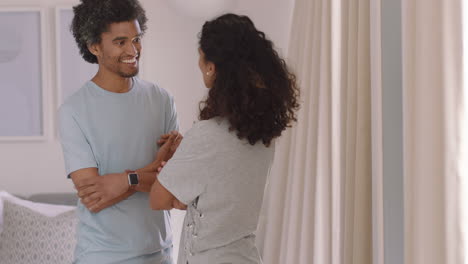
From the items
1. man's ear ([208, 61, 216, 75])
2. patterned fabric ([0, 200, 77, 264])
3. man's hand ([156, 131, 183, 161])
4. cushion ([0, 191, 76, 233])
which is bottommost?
patterned fabric ([0, 200, 77, 264])

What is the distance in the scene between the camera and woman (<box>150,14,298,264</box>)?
1542 millimetres

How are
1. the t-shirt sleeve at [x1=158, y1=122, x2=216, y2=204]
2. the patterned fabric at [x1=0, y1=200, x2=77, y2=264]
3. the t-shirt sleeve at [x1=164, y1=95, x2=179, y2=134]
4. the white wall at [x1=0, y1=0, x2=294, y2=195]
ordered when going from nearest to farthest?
1. the t-shirt sleeve at [x1=158, y1=122, x2=216, y2=204]
2. the t-shirt sleeve at [x1=164, y1=95, x2=179, y2=134]
3. the patterned fabric at [x1=0, y1=200, x2=77, y2=264]
4. the white wall at [x1=0, y1=0, x2=294, y2=195]

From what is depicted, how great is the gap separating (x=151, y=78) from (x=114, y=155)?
167 cm

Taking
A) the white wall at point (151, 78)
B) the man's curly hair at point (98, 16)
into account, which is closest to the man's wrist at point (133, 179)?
the man's curly hair at point (98, 16)

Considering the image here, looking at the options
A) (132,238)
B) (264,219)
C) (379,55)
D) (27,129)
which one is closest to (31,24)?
(27,129)

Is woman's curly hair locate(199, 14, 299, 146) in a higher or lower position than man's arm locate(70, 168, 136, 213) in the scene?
higher

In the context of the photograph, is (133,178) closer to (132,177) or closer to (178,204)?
(132,177)

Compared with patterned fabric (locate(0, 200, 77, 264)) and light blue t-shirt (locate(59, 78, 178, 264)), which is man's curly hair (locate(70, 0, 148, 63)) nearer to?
light blue t-shirt (locate(59, 78, 178, 264))

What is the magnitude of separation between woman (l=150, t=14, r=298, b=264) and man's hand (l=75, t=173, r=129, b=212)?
0.20 m

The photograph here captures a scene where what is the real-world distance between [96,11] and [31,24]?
5.63 ft

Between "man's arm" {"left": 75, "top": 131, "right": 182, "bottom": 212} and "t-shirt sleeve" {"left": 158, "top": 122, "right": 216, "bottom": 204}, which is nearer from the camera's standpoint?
"t-shirt sleeve" {"left": 158, "top": 122, "right": 216, "bottom": 204}

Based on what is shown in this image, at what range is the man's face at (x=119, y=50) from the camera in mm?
1922

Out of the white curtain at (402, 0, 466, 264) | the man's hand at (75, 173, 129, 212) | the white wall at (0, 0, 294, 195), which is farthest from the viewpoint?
the white wall at (0, 0, 294, 195)

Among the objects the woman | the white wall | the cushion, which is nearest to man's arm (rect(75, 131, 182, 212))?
the woman
